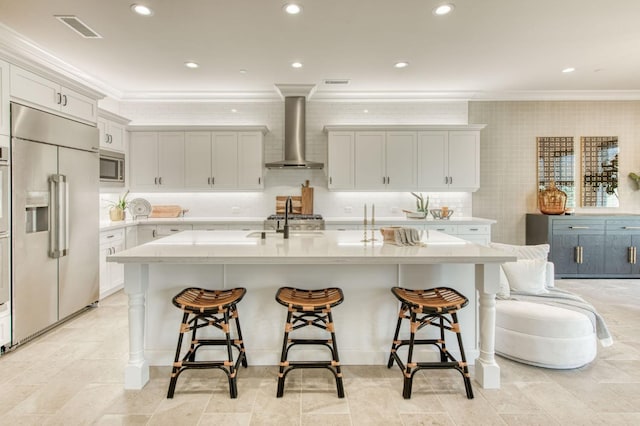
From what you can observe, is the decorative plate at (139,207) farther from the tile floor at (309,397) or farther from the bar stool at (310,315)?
the bar stool at (310,315)

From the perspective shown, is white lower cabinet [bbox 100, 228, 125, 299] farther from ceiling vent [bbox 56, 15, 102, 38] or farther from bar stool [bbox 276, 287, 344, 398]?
bar stool [bbox 276, 287, 344, 398]

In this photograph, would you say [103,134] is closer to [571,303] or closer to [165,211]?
[165,211]

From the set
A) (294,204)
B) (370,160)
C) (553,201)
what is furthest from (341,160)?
(553,201)

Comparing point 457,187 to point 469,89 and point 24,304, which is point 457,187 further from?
point 24,304

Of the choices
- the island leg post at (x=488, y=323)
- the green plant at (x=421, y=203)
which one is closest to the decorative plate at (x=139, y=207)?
the green plant at (x=421, y=203)

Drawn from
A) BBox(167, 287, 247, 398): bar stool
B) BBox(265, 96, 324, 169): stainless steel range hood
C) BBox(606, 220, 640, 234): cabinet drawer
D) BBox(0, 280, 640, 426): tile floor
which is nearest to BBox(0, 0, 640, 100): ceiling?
BBox(265, 96, 324, 169): stainless steel range hood

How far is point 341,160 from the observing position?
5.18m

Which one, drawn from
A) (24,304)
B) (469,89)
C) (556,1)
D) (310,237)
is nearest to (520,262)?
(310,237)

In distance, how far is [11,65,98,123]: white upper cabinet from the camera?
2.92m

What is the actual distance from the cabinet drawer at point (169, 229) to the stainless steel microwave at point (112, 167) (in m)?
0.86

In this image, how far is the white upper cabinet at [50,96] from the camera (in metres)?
2.92

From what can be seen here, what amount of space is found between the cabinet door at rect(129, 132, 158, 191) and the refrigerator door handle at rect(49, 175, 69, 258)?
180 centimetres

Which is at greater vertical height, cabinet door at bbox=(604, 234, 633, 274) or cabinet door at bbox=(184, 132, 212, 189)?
cabinet door at bbox=(184, 132, 212, 189)

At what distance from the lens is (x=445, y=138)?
5.19m
